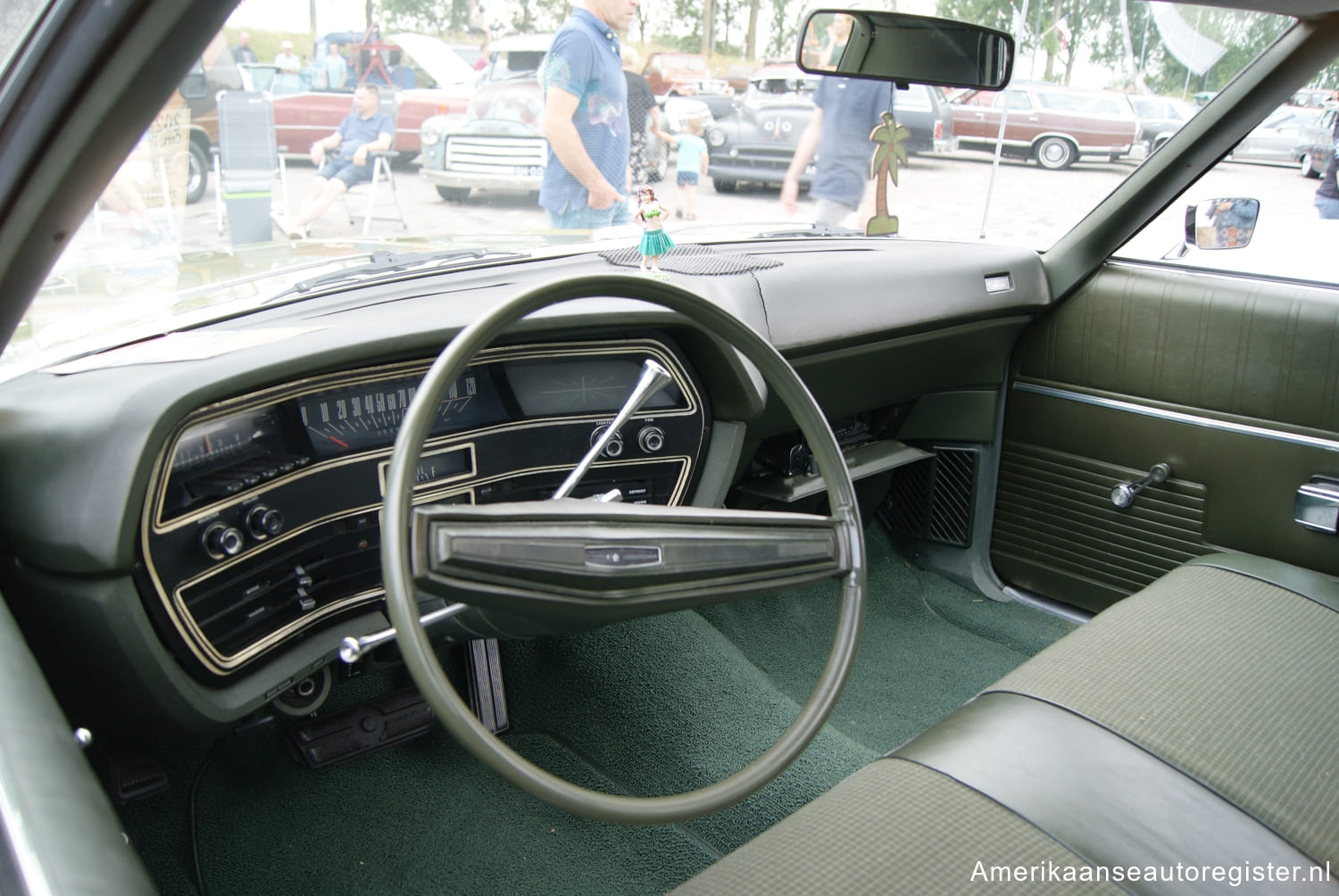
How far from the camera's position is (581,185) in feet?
7.77

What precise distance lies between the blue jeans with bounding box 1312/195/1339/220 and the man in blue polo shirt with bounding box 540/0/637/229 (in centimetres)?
162

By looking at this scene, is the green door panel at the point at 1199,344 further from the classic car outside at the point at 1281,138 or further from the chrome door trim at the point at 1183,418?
the classic car outside at the point at 1281,138

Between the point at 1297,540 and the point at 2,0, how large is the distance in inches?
101

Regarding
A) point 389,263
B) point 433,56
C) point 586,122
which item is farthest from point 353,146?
point 586,122

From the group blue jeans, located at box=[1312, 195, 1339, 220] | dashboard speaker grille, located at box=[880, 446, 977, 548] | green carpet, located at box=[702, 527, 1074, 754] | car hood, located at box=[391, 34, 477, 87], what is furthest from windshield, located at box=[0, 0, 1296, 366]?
green carpet, located at box=[702, 527, 1074, 754]

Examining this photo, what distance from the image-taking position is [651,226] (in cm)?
205

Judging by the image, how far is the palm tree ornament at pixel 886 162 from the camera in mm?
2609

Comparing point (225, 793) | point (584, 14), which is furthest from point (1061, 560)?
point (225, 793)

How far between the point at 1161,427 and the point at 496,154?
1.76m

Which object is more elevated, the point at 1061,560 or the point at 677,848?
the point at 1061,560

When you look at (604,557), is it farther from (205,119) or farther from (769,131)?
(769,131)

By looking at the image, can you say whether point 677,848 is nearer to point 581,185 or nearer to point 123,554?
point 123,554

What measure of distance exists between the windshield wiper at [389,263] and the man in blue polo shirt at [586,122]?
30 centimetres

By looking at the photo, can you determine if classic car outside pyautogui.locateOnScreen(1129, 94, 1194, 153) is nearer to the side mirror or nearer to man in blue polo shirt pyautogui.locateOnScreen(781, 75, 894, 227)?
the side mirror
